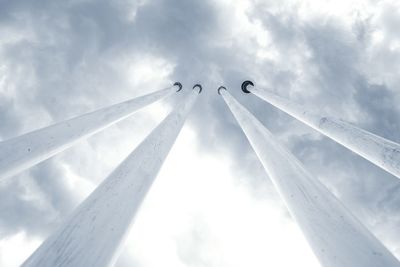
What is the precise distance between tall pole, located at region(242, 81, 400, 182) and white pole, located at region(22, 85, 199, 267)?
1034 cm

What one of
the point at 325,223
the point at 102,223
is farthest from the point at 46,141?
the point at 325,223

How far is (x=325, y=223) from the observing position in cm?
815

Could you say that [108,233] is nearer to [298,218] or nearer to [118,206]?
[118,206]

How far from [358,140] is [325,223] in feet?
28.9

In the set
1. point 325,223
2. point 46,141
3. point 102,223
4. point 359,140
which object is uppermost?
point 359,140

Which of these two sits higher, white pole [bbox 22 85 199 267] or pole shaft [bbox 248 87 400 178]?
→ pole shaft [bbox 248 87 400 178]

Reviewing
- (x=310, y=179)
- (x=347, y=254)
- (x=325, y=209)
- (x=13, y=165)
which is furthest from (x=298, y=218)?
(x=13, y=165)

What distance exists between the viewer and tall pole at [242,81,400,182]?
1235 centimetres

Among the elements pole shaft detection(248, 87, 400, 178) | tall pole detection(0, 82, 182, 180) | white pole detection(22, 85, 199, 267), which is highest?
pole shaft detection(248, 87, 400, 178)

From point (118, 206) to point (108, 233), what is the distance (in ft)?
3.77

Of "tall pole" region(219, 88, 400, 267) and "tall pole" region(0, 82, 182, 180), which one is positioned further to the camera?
"tall pole" region(0, 82, 182, 180)

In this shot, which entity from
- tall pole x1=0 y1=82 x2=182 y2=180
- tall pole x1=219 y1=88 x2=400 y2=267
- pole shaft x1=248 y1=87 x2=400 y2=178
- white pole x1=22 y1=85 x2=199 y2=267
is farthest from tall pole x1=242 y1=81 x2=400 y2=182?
tall pole x1=0 y1=82 x2=182 y2=180

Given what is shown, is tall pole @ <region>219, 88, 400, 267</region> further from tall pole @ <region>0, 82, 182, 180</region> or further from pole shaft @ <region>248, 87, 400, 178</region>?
tall pole @ <region>0, 82, 182, 180</region>

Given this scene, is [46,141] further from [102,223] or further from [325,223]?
[325,223]
